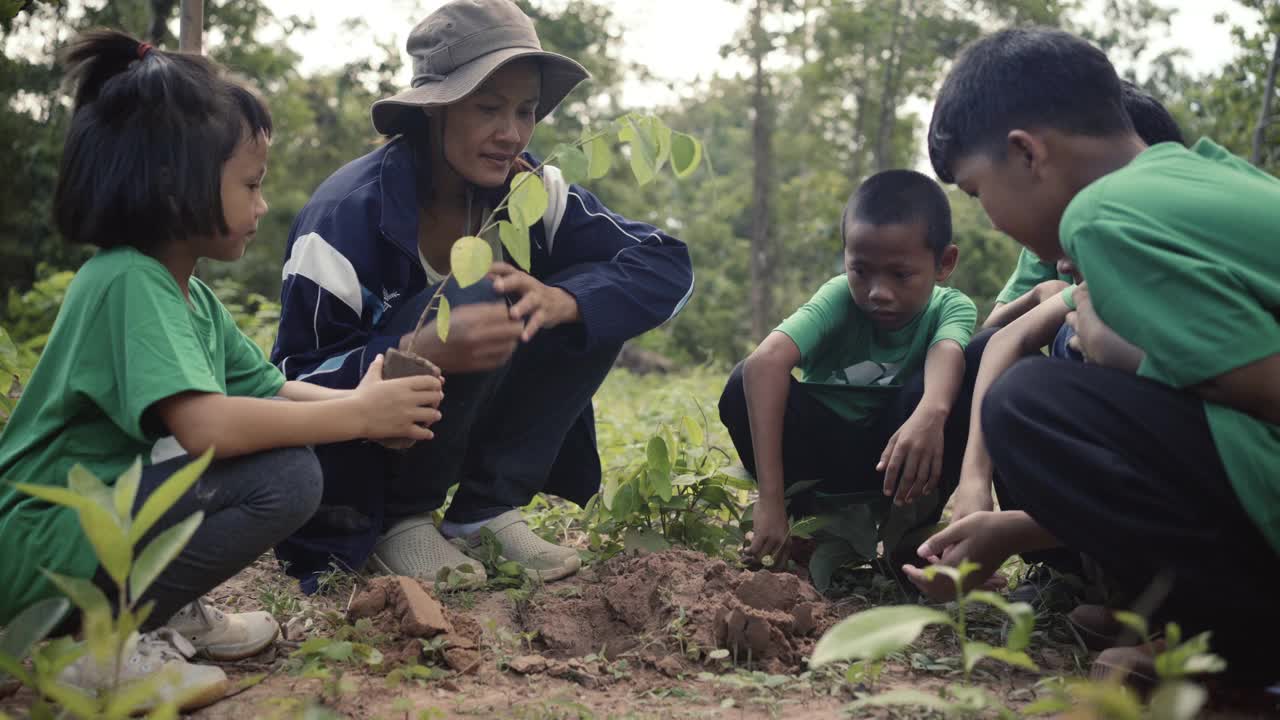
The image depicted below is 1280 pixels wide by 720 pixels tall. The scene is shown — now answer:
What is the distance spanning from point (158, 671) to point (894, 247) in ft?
5.99

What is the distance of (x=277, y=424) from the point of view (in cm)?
174

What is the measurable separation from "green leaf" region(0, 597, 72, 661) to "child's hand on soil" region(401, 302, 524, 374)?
0.86m

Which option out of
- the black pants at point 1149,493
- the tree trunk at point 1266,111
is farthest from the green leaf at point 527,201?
the tree trunk at point 1266,111

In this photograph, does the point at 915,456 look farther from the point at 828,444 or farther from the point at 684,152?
the point at 684,152

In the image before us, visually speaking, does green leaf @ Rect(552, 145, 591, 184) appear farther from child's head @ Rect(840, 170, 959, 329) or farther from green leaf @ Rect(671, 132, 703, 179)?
child's head @ Rect(840, 170, 959, 329)

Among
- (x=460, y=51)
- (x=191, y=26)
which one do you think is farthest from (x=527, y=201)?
(x=191, y=26)

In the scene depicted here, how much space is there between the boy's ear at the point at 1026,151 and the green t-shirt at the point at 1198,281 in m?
0.21

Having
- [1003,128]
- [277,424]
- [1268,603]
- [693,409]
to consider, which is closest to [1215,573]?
[1268,603]

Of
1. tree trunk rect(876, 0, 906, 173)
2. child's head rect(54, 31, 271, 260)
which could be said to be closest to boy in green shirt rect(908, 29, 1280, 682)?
child's head rect(54, 31, 271, 260)

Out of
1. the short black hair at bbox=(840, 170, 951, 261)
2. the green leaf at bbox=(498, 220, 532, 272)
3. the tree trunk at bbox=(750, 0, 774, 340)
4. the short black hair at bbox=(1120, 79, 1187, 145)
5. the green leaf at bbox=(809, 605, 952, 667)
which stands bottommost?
the tree trunk at bbox=(750, 0, 774, 340)

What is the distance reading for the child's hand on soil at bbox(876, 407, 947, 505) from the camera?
85.8 inches

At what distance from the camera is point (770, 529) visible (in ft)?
7.76

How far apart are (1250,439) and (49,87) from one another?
1009 centimetres

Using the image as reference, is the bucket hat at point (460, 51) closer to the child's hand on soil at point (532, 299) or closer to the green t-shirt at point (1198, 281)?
the child's hand on soil at point (532, 299)
